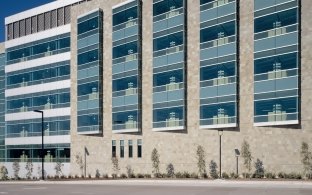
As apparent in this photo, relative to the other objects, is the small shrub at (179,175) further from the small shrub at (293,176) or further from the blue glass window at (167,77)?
the small shrub at (293,176)

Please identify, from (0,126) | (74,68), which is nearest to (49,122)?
(74,68)

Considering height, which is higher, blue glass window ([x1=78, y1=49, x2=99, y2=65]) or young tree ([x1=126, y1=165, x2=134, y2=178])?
blue glass window ([x1=78, y1=49, x2=99, y2=65])

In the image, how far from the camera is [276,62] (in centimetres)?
4244

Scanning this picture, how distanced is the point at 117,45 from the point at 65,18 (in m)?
14.9

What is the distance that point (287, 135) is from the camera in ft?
134

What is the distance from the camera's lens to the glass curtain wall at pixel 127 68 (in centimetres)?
5394

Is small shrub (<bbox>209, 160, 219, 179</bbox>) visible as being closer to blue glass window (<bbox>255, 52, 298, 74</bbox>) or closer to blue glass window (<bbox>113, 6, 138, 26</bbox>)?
blue glass window (<bbox>255, 52, 298, 74</bbox>)

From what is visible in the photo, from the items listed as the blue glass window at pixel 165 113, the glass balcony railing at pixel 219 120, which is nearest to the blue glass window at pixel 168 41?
the blue glass window at pixel 165 113

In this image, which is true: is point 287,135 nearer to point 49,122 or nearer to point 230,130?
point 230,130

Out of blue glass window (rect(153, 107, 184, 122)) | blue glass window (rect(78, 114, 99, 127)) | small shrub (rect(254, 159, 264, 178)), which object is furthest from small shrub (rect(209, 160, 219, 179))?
blue glass window (rect(78, 114, 99, 127))

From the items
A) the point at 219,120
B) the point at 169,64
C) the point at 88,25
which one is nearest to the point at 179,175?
the point at 219,120

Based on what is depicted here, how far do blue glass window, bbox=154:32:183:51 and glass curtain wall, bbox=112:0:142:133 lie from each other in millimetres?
2791

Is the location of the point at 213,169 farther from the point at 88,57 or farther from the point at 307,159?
the point at 88,57

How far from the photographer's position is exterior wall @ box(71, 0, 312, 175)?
132 ft
